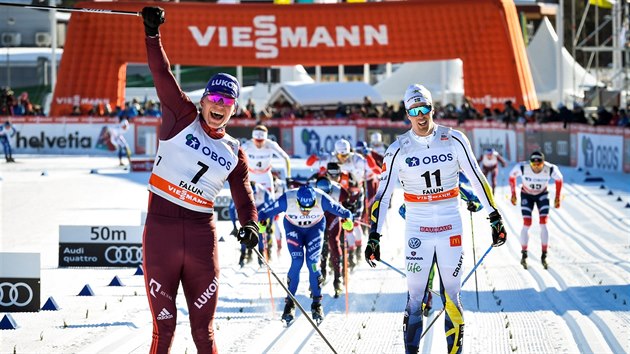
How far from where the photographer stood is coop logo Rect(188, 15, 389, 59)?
1930 inches

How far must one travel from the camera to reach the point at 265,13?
49188 mm

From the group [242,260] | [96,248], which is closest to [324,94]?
[242,260]

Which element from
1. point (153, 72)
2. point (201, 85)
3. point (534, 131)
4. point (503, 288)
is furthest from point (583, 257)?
point (201, 85)

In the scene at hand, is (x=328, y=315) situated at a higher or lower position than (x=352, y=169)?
lower

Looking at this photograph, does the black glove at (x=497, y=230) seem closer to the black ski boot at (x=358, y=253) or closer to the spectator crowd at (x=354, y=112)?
the black ski boot at (x=358, y=253)

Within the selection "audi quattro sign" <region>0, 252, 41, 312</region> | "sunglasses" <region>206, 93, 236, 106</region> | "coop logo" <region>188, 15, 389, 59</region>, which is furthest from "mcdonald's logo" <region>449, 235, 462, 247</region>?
"coop logo" <region>188, 15, 389, 59</region>

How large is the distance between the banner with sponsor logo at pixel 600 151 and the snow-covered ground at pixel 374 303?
7.81 metres

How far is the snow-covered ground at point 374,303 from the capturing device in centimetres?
1180

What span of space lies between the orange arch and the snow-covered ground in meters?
21.6

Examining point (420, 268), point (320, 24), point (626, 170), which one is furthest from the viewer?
point (320, 24)

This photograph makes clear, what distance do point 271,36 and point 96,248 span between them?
106 ft

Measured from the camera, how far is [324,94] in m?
53.1

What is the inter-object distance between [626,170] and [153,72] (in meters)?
27.4

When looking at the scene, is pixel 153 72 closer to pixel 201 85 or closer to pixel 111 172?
pixel 111 172
